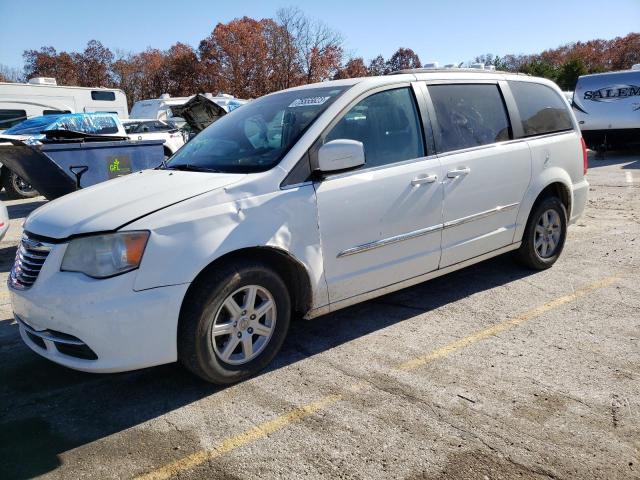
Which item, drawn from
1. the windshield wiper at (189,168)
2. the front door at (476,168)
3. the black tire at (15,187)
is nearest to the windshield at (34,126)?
the black tire at (15,187)

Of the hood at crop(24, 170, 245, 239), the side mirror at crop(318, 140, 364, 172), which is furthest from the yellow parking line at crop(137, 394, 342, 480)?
the side mirror at crop(318, 140, 364, 172)

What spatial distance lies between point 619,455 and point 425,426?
0.89m

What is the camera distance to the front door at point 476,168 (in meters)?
4.15

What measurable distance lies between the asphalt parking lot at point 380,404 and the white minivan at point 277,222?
323 mm

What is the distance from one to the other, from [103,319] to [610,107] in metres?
14.5

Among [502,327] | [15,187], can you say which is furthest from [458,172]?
[15,187]

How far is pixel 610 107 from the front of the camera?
13.9 meters

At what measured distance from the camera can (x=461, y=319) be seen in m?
4.16

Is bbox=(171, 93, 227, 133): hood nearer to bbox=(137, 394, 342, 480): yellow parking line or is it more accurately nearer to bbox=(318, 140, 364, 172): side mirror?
bbox=(318, 140, 364, 172): side mirror

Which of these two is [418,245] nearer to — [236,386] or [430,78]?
[430,78]

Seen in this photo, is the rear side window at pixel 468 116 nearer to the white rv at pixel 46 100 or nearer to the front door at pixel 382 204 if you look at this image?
the front door at pixel 382 204

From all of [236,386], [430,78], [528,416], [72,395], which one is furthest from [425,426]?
[430,78]

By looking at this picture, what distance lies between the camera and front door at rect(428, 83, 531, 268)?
13.6ft

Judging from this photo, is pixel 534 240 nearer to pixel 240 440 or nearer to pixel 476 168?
pixel 476 168
